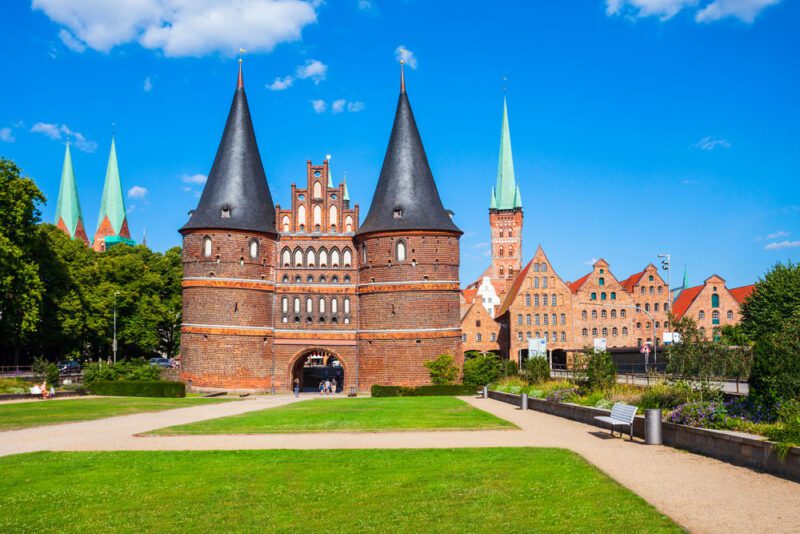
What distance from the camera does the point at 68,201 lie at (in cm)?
11088

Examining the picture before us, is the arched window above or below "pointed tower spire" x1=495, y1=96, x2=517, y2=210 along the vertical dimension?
below

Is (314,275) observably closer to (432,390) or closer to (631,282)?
(432,390)

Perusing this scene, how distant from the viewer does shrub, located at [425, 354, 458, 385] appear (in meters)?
49.8

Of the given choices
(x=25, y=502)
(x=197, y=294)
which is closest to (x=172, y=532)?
(x=25, y=502)

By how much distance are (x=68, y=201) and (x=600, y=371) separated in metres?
103

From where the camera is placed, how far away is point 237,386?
5097cm

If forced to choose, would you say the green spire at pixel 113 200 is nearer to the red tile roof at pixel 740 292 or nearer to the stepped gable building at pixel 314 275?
the stepped gable building at pixel 314 275

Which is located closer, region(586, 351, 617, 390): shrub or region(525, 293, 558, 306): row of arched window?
region(586, 351, 617, 390): shrub

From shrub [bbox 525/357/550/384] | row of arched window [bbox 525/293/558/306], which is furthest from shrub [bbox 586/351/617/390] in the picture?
row of arched window [bbox 525/293/558/306]

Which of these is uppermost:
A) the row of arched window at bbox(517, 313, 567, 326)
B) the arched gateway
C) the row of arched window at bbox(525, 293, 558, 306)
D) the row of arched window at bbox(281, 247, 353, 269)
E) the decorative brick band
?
the row of arched window at bbox(281, 247, 353, 269)

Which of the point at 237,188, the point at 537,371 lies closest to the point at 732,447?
the point at 537,371

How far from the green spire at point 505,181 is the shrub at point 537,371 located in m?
85.7

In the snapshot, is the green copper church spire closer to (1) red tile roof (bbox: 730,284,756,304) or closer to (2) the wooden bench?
(1) red tile roof (bbox: 730,284,756,304)

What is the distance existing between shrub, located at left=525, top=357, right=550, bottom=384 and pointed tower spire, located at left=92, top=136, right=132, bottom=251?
8999 cm
